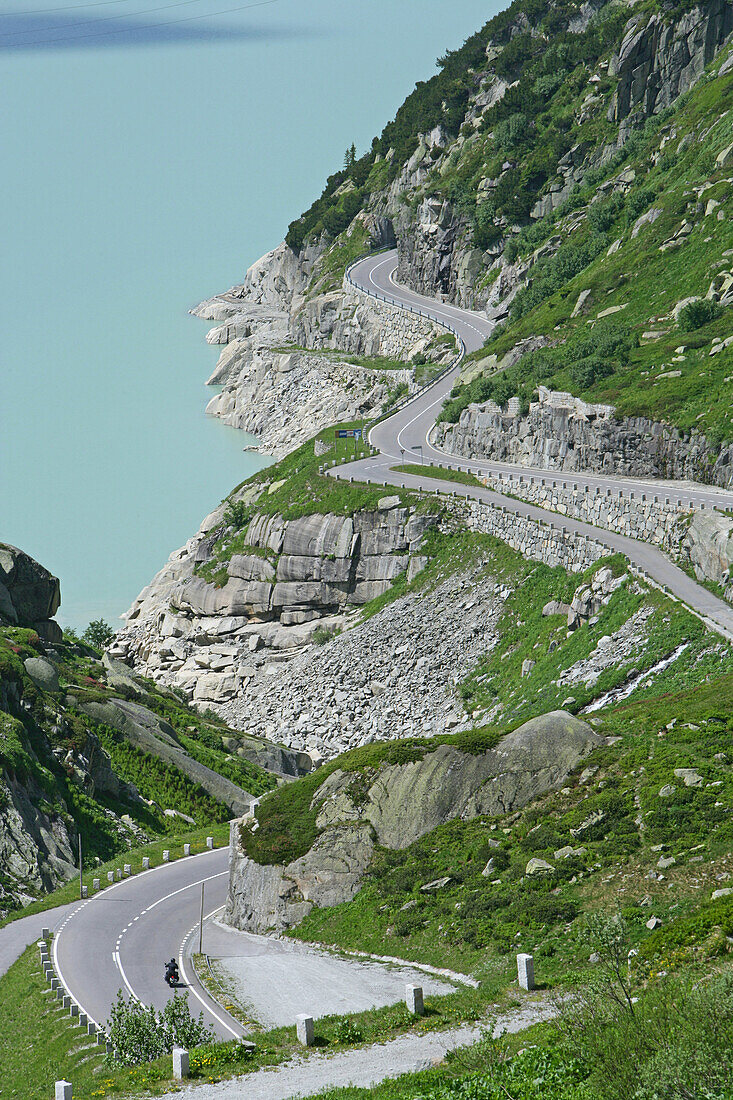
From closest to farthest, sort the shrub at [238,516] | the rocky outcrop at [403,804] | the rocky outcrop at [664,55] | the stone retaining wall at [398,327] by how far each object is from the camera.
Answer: the rocky outcrop at [403,804]
the shrub at [238,516]
the rocky outcrop at [664,55]
the stone retaining wall at [398,327]

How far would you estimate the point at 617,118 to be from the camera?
124500mm

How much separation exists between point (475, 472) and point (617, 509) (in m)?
23.1

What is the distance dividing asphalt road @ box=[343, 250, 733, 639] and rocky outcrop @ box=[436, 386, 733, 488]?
1.15 metres

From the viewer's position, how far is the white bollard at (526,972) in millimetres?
22219

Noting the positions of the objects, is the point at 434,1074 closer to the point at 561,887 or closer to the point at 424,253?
the point at 561,887

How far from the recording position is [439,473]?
295ft

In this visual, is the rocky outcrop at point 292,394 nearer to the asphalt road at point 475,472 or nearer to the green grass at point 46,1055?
the asphalt road at point 475,472

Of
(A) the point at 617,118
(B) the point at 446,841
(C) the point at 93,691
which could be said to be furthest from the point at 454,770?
(A) the point at 617,118

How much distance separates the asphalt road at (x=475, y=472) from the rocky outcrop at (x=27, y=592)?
31.6 m

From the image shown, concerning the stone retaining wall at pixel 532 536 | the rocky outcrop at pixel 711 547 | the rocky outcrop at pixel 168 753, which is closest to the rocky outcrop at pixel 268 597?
the stone retaining wall at pixel 532 536

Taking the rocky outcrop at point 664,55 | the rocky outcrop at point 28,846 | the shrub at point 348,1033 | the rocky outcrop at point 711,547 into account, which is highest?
the rocky outcrop at point 664,55

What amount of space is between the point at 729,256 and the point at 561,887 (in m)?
70.9

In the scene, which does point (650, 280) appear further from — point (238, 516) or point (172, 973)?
point (172, 973)

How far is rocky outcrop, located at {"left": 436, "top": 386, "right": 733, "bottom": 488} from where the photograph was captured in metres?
71.3
